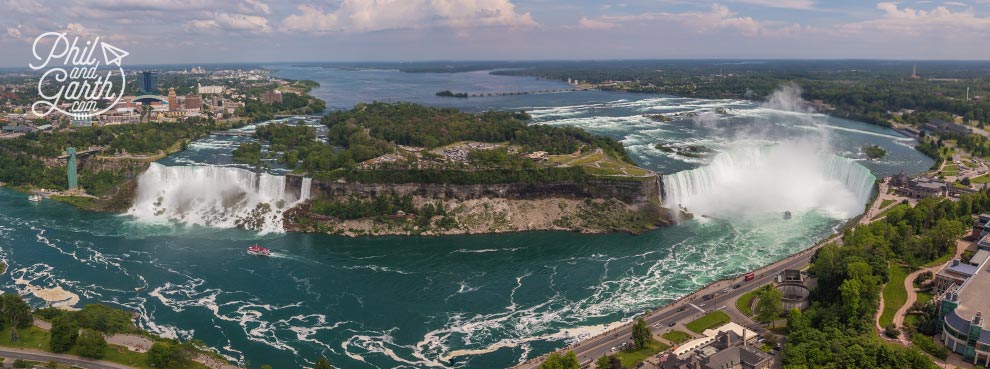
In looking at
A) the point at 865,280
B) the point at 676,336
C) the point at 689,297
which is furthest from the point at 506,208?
the point at 865,280

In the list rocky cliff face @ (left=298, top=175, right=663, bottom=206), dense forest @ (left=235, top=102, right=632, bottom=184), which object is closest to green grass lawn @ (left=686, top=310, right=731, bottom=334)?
rocky cliff face @ (left=298, top=175, right=663, bottom=206)

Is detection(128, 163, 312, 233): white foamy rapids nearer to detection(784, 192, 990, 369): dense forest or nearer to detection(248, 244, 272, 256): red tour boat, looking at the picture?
detection(248, 244, 272, 256): red tour boat

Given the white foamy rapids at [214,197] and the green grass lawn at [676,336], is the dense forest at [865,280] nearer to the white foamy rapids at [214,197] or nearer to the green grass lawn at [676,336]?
the green grass lawn at [676,336]

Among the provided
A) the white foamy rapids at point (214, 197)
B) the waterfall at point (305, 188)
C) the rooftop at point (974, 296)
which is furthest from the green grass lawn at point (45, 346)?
the rooftop at point (974, 296)

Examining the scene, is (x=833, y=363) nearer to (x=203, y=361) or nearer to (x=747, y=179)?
(x=203, y=361)

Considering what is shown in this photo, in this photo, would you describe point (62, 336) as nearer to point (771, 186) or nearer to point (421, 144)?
point (421, 144)
